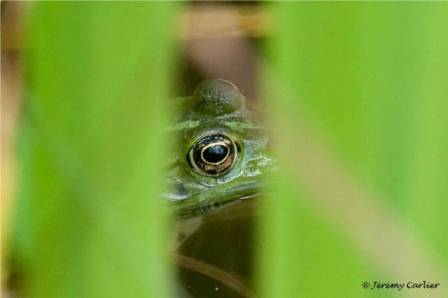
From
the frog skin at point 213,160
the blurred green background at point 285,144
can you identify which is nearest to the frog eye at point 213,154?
the frog skin at point 213,160

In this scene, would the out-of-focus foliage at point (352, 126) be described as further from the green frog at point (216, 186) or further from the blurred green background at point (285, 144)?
the green frog at point (216, 186)

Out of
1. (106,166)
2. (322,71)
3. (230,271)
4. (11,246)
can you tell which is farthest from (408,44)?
(230,271)

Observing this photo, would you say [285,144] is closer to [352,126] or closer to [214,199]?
[352,126]

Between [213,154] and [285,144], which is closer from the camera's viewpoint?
[285,144]

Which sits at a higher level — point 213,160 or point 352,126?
point 213,160

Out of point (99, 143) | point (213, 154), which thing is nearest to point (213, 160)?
point (213, 154)

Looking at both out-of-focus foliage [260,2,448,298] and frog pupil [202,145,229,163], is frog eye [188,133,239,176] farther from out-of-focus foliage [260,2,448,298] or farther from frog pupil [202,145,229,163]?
out-of-focus foliage [260,2,448,298]

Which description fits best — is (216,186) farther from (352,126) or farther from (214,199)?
(352,126)
